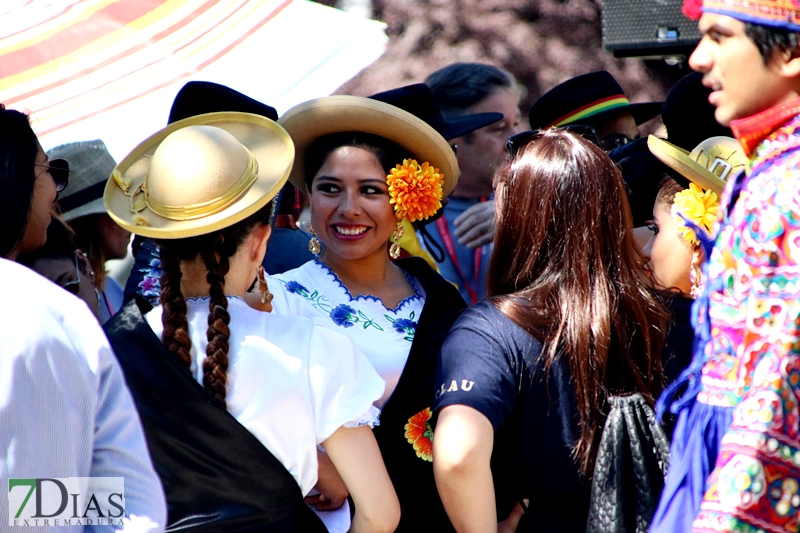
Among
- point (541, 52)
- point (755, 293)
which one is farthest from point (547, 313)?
point (541, 52)

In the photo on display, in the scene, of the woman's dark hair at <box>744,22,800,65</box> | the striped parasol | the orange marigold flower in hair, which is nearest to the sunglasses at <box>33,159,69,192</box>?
the striped parasol

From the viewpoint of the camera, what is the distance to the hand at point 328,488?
2318 millimetres

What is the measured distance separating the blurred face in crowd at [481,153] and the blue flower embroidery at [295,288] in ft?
5.32

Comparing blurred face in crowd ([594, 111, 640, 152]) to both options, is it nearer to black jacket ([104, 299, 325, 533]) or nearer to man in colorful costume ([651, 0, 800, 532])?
man in colorful costume ([651, 0, 800, 532])

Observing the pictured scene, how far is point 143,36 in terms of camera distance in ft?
10.7

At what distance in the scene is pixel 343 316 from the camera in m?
2.98

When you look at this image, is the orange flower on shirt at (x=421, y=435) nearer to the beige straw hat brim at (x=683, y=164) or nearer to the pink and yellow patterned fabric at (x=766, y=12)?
the beige straw hat brim at (x=683, y=164)

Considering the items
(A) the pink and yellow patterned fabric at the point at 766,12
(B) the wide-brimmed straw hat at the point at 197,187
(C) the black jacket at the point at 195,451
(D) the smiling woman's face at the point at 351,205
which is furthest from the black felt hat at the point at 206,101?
(A) the pink and yellow patterned fabric at the point at 766,12

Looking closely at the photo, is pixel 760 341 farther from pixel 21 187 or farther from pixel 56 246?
pixel 56 246

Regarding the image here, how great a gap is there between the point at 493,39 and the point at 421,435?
6.63 metres

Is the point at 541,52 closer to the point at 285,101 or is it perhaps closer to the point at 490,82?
the point at 490,82

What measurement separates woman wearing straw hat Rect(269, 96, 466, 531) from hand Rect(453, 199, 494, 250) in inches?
19.5

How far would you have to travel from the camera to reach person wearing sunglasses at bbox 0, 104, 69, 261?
2018 mm

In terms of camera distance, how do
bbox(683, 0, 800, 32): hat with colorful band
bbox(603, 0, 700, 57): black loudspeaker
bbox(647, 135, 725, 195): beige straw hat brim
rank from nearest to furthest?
bbox(683, 0, 800, 32): hat with colorful band
bbox(647, 135, 725, 195): beige straw hat brim
bbox(603, 0, 700, 57): black loudspeaker
